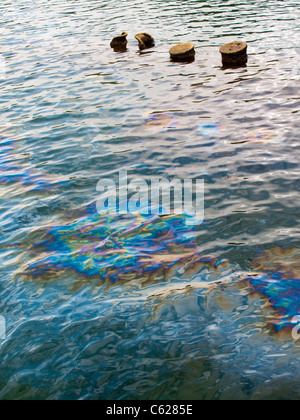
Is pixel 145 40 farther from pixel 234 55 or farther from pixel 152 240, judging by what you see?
pixel 152 240

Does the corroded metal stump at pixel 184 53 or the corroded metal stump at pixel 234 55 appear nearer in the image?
the corroded metal stump at pixel 234 55

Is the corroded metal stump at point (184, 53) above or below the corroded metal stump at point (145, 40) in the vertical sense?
below

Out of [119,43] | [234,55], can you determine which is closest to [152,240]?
[234,55]

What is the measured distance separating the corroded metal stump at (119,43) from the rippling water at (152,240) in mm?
3562

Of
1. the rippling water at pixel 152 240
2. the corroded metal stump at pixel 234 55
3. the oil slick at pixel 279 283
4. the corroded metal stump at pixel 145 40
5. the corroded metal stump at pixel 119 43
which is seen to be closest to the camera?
the rippling water at pixel 152 240

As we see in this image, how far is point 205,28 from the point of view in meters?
19.2

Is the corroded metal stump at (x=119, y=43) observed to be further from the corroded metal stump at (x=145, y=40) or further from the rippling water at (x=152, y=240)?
the rippling water at (x=152, y=240)

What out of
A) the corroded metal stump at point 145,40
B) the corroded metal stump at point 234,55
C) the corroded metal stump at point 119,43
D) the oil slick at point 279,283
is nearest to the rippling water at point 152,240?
the oil slick at point 279,283

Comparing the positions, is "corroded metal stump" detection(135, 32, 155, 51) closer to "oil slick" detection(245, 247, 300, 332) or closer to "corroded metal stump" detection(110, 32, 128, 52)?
"corroded metal stump" detection(110, 32, 128, 52)

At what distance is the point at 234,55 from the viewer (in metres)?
14.2

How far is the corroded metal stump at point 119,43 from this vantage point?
1797 cm
